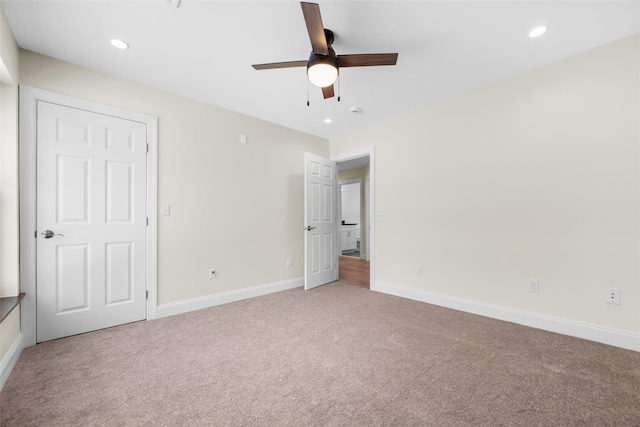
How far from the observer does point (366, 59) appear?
1.89 metres

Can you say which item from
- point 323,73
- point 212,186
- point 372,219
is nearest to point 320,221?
point 372,219

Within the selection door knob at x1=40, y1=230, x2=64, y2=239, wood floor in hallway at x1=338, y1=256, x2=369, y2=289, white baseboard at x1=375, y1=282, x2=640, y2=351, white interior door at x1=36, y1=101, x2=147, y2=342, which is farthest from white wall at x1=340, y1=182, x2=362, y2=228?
door knob at x1=40, y1=230, x2=64, y2=239

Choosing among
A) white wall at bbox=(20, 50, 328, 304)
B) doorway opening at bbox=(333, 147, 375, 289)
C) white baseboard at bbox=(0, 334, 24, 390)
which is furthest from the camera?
doorway opening at bbox=(333, 147, 375, 289)

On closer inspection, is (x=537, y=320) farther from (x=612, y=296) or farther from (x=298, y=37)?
(x=298, y=37)

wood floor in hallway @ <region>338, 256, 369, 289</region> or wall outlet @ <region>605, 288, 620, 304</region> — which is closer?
wall outlet @ <region>605, 288, 620, 304</region>

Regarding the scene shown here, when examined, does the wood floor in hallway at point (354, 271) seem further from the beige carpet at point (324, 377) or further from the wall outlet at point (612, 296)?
the wall outlet at point (612, 296)

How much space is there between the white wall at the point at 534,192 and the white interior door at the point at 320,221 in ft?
3.80

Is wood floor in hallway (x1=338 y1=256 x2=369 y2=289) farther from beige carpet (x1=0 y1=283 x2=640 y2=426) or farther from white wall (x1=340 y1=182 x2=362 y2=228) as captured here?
white wall (x1=340 y1=182 x2=362 y2=228)

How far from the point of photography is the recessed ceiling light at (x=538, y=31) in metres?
1.99

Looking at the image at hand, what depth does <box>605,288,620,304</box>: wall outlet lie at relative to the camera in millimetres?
2156

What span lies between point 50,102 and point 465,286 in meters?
A: 4.44

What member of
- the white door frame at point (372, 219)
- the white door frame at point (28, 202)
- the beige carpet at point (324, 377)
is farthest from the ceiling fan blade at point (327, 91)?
the white door frame at point (28, 202)

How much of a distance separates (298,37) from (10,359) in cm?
310

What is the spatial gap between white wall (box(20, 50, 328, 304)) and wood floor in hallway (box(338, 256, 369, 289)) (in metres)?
0.78
